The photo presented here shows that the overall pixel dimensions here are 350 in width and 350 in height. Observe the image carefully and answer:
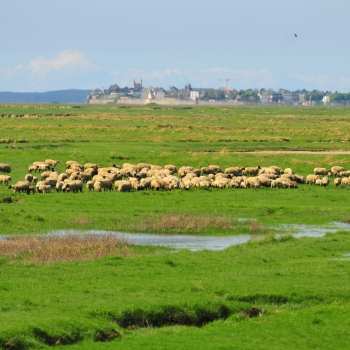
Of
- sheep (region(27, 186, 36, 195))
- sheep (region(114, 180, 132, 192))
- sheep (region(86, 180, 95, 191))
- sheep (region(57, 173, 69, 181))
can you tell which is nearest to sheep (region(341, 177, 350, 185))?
sheep (region(114, 180, 132, 192))

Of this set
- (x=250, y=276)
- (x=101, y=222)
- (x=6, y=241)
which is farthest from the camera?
(x=101, y=222)

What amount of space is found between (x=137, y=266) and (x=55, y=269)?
211cm

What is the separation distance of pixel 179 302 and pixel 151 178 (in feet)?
67.9

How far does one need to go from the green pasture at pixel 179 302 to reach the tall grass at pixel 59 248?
80 centimetres

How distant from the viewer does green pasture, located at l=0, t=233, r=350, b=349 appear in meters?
14.9

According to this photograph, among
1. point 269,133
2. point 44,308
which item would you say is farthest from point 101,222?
point 269,133

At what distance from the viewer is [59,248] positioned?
22469 millimetres

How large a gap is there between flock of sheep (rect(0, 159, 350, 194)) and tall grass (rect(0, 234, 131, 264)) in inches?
431

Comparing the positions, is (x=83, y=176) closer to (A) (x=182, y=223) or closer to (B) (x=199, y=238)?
(A) (x=182, y=223)

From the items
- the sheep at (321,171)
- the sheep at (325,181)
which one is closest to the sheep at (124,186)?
the sheep at (325,181)

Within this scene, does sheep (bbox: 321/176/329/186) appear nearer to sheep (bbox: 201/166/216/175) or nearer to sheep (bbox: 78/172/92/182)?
sheep (bbox: 201/166/216/175)

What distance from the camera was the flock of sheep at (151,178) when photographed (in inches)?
1411

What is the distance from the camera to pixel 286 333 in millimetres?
15656

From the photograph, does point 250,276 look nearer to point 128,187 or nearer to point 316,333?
point 316,333
